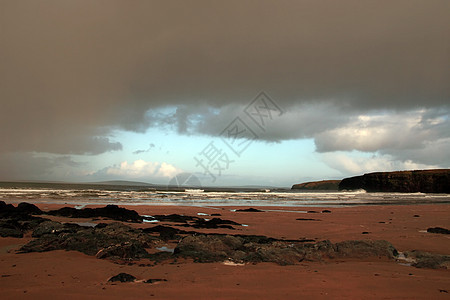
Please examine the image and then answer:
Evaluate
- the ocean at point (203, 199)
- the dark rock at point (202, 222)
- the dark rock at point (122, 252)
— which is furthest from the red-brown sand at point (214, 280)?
the ocean at point (203, 199)

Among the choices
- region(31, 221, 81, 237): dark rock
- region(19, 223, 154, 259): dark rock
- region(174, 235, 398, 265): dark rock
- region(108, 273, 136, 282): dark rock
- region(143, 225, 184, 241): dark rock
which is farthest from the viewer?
region(143, 225, 184, 241): dark rock

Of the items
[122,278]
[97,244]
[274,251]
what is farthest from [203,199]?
[122,278]

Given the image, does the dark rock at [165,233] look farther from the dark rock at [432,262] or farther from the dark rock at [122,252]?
the dark rock at [432,262]

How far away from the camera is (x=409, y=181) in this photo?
309ft

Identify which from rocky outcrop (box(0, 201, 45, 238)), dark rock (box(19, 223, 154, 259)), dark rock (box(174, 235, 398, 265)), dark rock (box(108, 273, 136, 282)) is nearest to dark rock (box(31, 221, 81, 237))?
rocky outcrop (box(0, 201, 45, 238))

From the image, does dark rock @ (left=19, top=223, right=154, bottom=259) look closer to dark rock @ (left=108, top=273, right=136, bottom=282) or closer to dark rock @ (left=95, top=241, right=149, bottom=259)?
dark rock @ (left=95, top=241, right=149, bottom=259)

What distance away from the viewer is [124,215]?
63.7 feet

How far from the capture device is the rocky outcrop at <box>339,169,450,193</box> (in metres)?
86.2

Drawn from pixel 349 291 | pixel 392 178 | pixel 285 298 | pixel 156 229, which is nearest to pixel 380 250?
pixel 349 291

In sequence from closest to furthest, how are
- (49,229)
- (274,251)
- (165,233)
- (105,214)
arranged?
1. (274,251)
2. (49,229)
3. (165,233)
4. (105,214)

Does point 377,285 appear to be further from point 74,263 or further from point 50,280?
point 74,263

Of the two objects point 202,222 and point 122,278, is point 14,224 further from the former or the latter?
point 122,278

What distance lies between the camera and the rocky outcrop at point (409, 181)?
86.2 m

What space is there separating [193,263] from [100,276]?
7.67 feet
